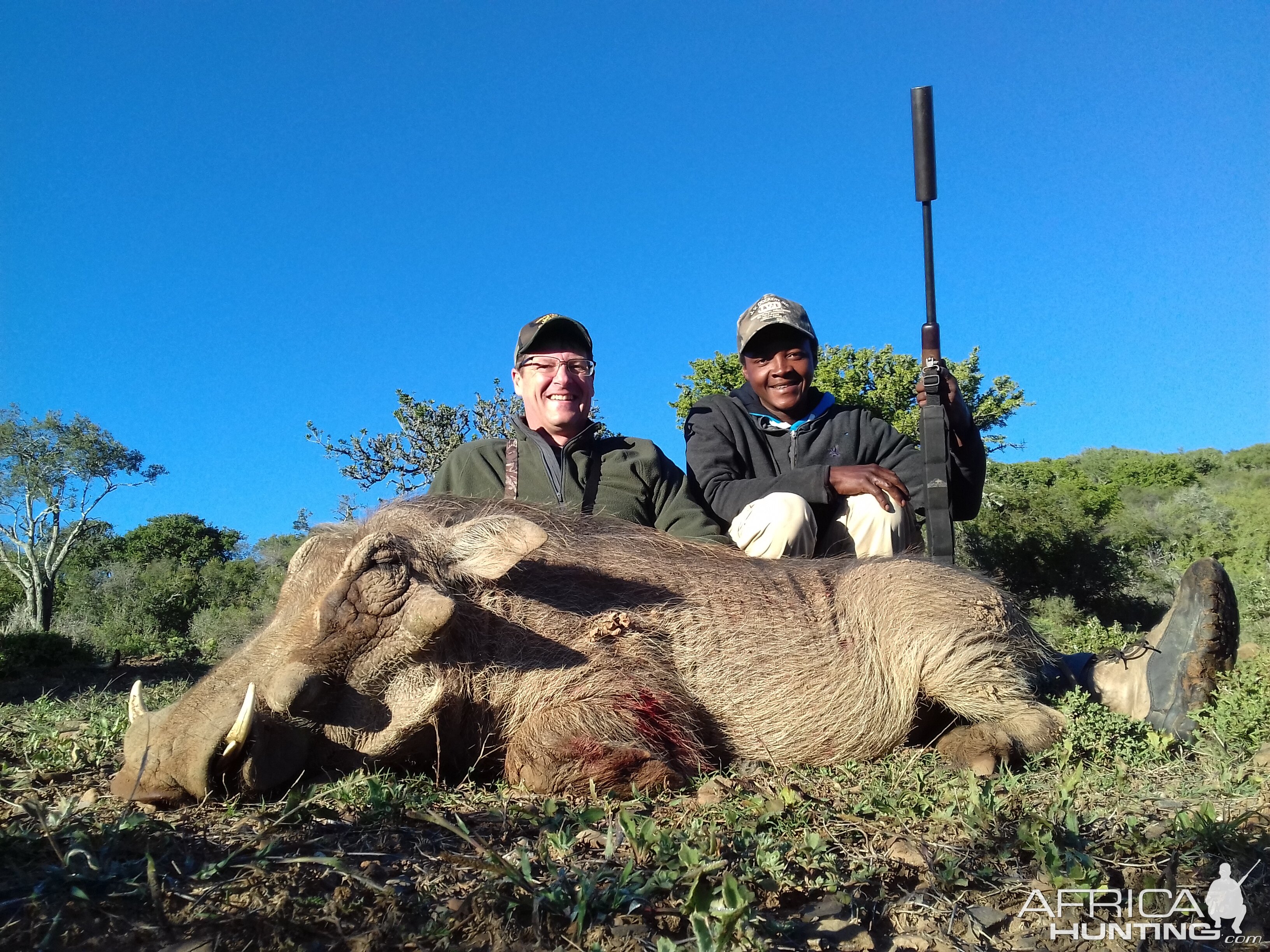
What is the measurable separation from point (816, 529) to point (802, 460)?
757mm

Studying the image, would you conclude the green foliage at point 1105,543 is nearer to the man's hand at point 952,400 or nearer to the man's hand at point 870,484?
the man's hand at point 952,400

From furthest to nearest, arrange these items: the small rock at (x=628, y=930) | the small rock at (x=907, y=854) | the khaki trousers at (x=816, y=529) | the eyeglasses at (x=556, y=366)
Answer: the eyeglasses at (x=556, y=366) < the khaki trousers at (x=816, y=529) < the small rock at (x=907, y=854) < the small rock at (x=628, y=930)

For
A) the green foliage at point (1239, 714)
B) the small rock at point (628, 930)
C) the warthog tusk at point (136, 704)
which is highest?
the warthog tusk at point (136, 704)

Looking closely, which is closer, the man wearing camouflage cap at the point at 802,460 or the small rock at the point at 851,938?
the small rock at the point at 851,938

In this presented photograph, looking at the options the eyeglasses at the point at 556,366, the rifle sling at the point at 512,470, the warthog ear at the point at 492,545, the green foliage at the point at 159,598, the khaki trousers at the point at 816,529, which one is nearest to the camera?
the warthog ear at the point at 492,545

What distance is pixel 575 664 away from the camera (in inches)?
130

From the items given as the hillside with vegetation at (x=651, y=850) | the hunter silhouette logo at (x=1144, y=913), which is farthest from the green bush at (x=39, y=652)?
the hunter silhouette logo at (x=1144, y=913)

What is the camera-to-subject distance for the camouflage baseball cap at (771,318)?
5.34 metres

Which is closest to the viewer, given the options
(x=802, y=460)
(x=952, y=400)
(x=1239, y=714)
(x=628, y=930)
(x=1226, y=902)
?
(x=628, y=930)

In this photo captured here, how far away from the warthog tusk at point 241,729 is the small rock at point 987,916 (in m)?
1.90

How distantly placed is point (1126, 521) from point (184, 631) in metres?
16.3

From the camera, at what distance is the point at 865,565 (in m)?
4.09

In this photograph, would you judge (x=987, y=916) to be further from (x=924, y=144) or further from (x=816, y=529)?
(x=924, y=144)

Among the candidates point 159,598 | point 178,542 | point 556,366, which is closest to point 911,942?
point 556,366
